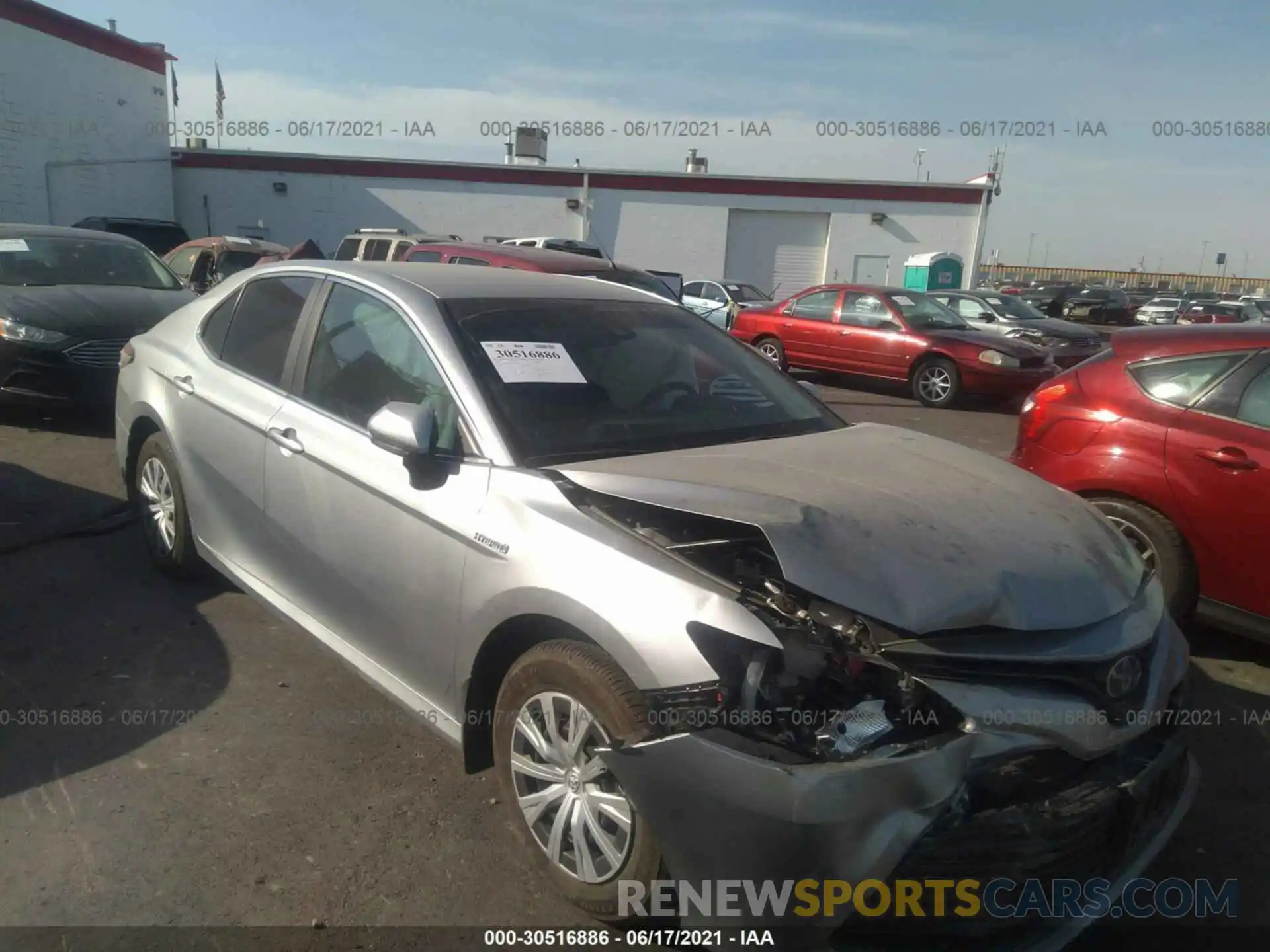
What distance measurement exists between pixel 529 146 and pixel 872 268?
11905mm

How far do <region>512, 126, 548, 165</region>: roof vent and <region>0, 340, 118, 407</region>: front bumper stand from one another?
25.5m

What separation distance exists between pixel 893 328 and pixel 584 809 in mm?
11549

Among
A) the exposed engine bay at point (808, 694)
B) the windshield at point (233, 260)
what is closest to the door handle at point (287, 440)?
the exposed engine bay at point (808, 694)

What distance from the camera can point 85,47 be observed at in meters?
24.5

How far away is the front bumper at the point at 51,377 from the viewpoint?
718 cm

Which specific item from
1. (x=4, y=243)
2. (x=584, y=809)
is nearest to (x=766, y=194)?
(x=4, y=243)

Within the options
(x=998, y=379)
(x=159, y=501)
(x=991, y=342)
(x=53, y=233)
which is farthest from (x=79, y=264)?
(x=991, y=342)

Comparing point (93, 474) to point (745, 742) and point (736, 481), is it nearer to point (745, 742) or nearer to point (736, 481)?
point (736, 481)

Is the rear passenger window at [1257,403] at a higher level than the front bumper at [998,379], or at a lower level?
higher

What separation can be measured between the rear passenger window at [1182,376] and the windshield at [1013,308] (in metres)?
12.1

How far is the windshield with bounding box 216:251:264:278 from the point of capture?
14234mm

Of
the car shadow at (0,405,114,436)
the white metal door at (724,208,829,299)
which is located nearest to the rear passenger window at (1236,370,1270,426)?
the car shadow at (0,405,114,436)

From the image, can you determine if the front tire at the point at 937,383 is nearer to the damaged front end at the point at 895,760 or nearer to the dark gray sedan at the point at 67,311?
the dark gray sedan at the point at 67,311

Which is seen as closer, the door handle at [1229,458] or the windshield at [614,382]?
the windshield at [614,382]
